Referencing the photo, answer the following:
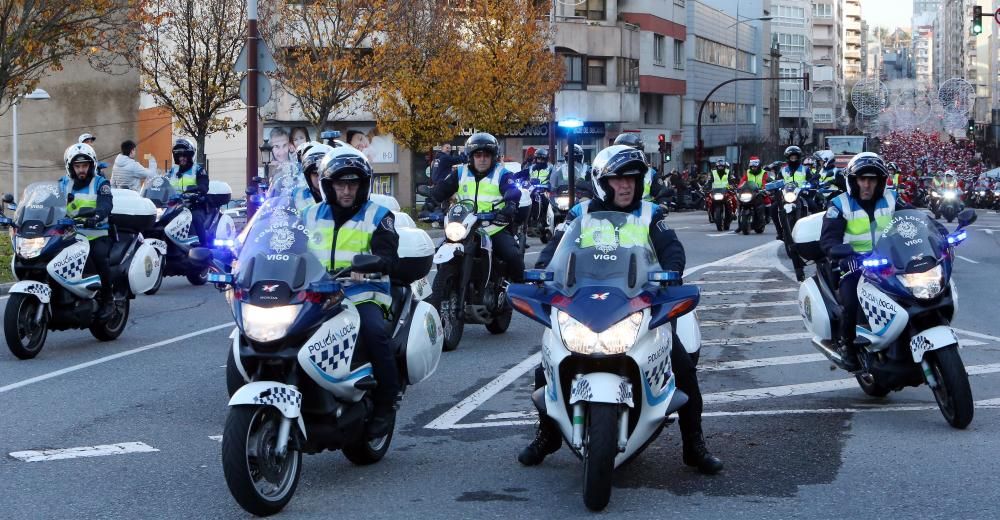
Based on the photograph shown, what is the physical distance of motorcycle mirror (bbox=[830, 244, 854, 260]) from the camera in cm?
891

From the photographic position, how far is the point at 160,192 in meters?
18.5

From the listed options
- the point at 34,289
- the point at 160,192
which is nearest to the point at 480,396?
the point at 34,289

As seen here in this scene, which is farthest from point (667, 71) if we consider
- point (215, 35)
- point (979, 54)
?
point (979, 54)

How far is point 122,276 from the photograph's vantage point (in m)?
13.4

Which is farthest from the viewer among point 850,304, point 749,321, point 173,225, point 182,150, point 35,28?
point 35,28

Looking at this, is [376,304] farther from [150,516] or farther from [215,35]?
[215,35]

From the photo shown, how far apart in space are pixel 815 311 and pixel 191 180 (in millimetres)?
11023

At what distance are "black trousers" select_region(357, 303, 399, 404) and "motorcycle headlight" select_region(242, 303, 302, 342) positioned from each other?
0.77 metres

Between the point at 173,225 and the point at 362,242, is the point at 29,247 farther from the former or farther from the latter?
the point at 173,225

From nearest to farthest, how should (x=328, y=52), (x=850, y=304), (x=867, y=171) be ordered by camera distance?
(x=850, y=304) → (x=867, y=171) → (x=328, y=52)

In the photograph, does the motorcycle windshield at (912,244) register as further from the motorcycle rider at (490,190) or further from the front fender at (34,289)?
the front fender at (34,289)

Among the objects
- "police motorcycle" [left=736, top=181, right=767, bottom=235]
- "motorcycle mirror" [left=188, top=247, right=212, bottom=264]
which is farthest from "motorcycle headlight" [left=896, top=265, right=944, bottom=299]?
"police motorcycle" [left=736, top=181, right=767, bottom=235]

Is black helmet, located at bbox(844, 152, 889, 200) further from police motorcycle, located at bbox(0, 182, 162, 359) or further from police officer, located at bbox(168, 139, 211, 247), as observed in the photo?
police officer, located at bbox(168, 139, 211, 247)

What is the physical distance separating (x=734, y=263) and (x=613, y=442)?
17.6m
